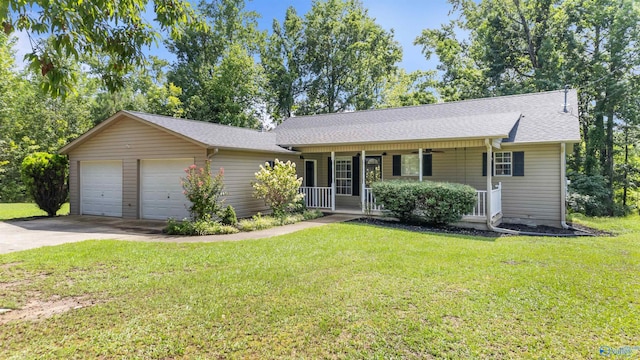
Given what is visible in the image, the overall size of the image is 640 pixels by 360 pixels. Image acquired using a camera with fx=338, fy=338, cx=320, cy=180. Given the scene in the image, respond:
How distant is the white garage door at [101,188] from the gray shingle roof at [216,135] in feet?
8.23

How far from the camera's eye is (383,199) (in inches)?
433

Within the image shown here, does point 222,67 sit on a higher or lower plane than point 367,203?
higher

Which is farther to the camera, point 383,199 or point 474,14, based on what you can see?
point 474,14

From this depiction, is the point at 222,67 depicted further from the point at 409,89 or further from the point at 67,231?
the point at 67,231

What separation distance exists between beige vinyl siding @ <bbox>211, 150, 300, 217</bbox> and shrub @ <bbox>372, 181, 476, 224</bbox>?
177 inches

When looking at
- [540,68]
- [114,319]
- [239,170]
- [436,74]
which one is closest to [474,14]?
[436,74]

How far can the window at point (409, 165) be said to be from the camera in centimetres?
1342

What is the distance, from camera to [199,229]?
30.5 ft

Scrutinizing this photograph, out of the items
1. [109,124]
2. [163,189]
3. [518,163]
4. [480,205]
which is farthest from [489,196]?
[109,124]

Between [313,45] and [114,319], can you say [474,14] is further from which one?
[114,319]

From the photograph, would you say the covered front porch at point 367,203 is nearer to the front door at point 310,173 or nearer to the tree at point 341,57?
the front door at point 310,173

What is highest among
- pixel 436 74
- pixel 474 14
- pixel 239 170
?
pixel 474 14

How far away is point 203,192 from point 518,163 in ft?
34.6

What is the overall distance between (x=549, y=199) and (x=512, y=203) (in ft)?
3.60
